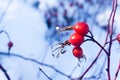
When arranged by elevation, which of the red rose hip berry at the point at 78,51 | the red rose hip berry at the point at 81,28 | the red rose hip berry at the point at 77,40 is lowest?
the red rose hip berry at the point at 78,51

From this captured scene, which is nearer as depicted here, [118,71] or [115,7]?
[118,71]

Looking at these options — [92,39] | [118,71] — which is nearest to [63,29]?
[92,39]

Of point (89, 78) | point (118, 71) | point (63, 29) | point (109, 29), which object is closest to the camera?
point (118, 71)

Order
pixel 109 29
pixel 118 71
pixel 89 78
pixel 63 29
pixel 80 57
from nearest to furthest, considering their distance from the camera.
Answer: pixel 118 71, pixel 109 29, pixel 63 29, pixel 80 57, pixel 89 78

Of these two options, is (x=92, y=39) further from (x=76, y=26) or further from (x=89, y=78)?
(x=89, y=78)

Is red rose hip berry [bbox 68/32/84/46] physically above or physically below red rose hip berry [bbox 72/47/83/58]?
above

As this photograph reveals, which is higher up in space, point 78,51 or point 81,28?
point 81,28

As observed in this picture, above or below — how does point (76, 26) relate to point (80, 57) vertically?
above

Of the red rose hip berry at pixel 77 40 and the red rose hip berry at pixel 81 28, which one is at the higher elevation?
the red rose hip berry at pixel 81 28

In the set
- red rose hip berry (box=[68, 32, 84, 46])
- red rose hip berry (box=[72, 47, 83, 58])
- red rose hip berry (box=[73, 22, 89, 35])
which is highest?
red rose hip berry (box=[73, 22, 89, 35])

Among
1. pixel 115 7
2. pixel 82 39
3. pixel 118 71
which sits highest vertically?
pixel 115 7

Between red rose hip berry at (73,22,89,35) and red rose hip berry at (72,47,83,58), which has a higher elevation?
red rose hip berry at (73,22,89,35)
